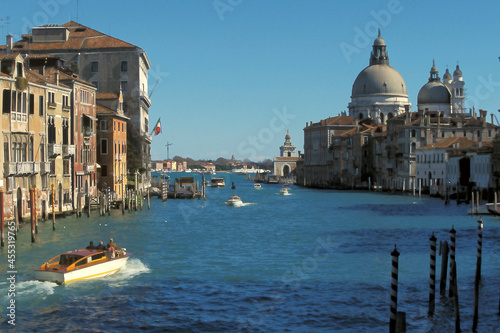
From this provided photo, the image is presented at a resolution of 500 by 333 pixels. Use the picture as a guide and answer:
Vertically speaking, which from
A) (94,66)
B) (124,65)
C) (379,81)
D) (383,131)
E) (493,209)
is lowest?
(493,209)

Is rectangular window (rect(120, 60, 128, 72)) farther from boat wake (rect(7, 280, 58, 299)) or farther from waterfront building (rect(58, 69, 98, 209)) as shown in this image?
boat wake (rect(7, 280, 58, 299))

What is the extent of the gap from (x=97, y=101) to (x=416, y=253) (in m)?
30.4

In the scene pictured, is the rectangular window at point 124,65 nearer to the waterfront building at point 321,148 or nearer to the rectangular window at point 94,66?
the rectangular window at point 94,66

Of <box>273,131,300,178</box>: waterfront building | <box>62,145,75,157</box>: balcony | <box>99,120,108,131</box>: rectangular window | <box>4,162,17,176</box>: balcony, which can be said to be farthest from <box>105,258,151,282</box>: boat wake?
<box>273,131,300,178</box>: waterfront building

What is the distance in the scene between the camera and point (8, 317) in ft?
54.9

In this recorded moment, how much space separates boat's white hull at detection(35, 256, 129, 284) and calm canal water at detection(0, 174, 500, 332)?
33 cm

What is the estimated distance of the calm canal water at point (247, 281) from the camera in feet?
54.5

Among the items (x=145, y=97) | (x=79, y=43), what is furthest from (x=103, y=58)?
(x=145, y=97)

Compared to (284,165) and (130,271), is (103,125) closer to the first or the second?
(130,271)

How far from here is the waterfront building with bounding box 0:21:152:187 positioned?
6072 centimetres

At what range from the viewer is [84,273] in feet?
68.2

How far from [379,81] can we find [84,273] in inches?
4279

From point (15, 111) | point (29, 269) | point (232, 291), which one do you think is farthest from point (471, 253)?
point (15, 111)

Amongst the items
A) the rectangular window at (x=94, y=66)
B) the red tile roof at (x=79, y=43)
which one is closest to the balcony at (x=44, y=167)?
the red tile roof at (x=79, y=43)
